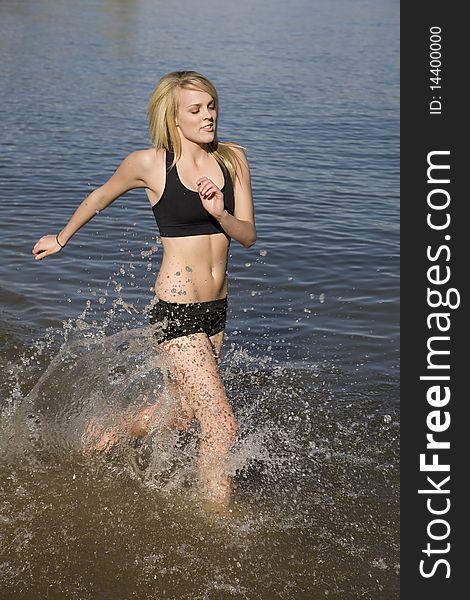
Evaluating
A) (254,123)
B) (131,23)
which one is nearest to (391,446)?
(254,123)

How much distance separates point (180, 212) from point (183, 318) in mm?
559

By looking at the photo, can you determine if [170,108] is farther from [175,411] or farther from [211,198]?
[175,411]

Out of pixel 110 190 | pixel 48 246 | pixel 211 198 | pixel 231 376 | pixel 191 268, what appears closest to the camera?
pixel 211 198

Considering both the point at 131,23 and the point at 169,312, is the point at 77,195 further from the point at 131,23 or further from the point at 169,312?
the point at 131,23

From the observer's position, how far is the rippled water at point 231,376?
16.4ft

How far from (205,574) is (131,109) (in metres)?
14.8

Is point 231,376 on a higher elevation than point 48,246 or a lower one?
lower

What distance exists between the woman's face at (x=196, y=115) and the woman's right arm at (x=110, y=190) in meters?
0.26

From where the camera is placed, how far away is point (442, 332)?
5703 mm

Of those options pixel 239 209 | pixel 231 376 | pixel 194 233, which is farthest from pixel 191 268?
pixel 231 376

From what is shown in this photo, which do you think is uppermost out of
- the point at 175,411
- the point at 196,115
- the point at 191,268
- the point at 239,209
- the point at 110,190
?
the point at 196,115

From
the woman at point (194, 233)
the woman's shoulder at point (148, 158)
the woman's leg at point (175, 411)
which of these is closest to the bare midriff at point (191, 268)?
the woman at point (194, 233)

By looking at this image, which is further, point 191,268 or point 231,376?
point 231,376

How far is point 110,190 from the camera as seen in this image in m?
5.36
